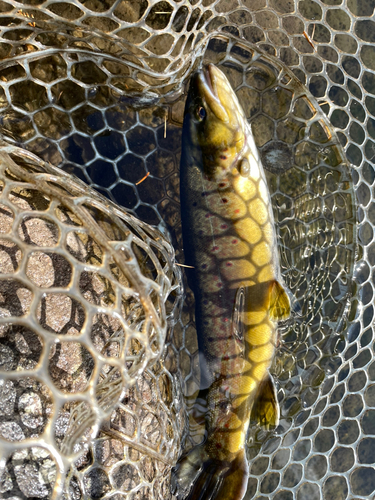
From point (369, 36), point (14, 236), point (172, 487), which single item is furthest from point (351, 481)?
point (369, 36)

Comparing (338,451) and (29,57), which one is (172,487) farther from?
(29,57)

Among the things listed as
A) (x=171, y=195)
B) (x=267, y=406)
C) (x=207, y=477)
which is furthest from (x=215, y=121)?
(x=207, y=477)

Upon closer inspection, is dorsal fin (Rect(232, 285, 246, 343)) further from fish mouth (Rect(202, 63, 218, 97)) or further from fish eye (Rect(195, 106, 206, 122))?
fish mouth (Rect(202, 63, 218, 97))

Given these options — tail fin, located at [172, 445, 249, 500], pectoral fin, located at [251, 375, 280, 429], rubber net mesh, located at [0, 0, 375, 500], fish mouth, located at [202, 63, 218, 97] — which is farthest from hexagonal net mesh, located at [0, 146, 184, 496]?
fish mouth, located at [202, 63, 218, 97]

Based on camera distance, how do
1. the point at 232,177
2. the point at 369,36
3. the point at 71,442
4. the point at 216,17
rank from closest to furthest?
the point at 71,442 → the point at 232,177 → the point at 216,17 → the point at 369,36

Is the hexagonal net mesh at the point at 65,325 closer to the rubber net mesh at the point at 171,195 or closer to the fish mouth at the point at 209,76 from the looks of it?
the rubber net mesh at the point at 171,195

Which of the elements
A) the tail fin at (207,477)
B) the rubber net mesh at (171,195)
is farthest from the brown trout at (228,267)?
the rubber net mesh at (171,195)
